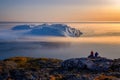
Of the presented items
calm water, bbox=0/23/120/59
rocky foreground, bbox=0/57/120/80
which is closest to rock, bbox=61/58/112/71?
rocky foreground, bbox=0/57/120/80

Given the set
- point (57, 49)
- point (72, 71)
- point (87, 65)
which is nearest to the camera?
point (72, 71)

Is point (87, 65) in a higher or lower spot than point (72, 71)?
higher

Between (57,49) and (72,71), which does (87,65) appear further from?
(57,49)

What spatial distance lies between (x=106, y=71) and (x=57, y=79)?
2493 millimetres

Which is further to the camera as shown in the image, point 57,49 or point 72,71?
point 57,49

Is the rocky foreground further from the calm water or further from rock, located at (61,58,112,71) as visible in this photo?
the calm water

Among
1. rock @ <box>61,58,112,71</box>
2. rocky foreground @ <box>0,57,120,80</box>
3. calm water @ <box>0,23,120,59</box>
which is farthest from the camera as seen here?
calm water @ <box>0,23,120,59</box>

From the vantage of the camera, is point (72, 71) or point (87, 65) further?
point (87, 65)

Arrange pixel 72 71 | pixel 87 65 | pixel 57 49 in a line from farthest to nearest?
pixel 57 49 < pixel 87 65 < pixel 72 71

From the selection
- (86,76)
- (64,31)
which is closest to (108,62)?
(86,76)

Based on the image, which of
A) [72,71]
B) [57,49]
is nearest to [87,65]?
[72,71]

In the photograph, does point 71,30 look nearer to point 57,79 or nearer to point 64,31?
point 64,31

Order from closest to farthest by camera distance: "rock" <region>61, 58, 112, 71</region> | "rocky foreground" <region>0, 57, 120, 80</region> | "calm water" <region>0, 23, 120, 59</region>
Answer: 1. "rocky foreground" <region>0, 57, 120, 80</region>
2. "rock" <region>61, 58, 112, 71</region>
3. "calm water" <region>0, 23, 120, 59</region>

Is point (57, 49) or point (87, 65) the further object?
point (57, 49)
